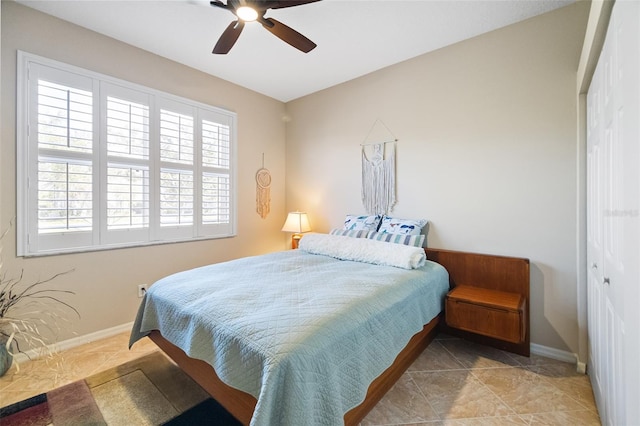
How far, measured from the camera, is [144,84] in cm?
282

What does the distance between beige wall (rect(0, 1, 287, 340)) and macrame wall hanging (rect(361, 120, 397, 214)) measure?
4.94 ft

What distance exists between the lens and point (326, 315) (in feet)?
4.54

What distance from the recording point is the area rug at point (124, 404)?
5.19ft

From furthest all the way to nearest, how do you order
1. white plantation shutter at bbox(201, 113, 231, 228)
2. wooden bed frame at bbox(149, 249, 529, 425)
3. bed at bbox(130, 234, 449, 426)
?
white plantation shutter at bbox(201, 113, 231, 228) < wooden bed frame at bbox(149, 249, 529, 425) < bed at bbox(130, 234, 449, 426)

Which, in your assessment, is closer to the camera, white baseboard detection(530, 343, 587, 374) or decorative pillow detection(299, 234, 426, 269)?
white baseboard detection(530, 343, 587, 374)

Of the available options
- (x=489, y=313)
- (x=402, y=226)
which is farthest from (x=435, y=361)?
(x=402, y=226)

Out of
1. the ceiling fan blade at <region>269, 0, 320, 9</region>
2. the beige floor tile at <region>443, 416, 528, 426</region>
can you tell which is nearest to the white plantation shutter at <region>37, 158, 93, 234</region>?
the ceiling fan blade at <region>269, 0, 320, 9</region>

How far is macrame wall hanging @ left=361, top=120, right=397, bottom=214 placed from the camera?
3.12 meters

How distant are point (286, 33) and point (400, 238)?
2.02 metres

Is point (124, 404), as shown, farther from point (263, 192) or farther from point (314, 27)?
point (314, 27)

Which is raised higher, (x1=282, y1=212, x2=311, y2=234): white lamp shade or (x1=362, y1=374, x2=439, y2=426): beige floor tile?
(x1=282, y1=212, x2=311, y2=234): white lamp shade

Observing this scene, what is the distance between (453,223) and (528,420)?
1560 millimetres

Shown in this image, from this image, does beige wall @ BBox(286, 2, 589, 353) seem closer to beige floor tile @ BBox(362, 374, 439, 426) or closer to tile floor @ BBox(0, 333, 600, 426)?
tile floor @ BBox(0, 333, 600, 426)

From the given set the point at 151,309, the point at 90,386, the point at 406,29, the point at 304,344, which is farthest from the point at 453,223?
the point at 90,386
